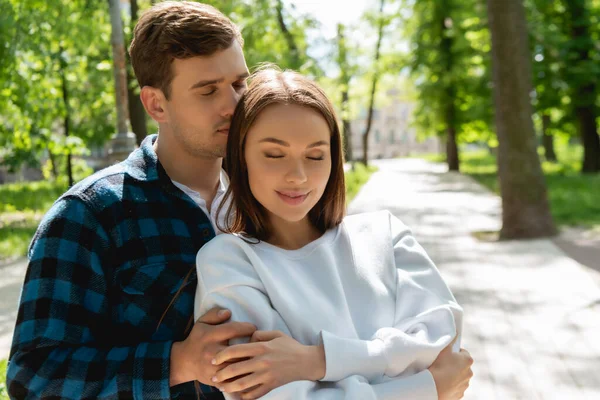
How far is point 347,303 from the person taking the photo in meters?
1.90

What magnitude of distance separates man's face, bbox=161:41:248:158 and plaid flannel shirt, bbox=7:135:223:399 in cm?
16

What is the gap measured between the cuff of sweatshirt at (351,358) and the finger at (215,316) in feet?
0.75

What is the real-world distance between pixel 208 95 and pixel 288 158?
0.41 meters

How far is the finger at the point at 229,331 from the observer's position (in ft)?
5.57

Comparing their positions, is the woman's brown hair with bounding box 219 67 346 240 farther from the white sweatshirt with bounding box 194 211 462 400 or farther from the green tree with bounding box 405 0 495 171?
the green tree with bounding box 405 0 495 171

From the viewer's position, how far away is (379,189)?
22531mm

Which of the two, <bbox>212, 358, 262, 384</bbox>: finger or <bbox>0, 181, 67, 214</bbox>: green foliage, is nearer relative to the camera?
<bbox>212, 358, 262, 384</bbox>: finger

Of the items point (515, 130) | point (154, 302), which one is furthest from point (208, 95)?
point (515, 130)

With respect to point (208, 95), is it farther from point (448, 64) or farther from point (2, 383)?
point (448, 64)

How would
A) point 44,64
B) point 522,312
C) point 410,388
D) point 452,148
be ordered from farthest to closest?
point 452,148, point 44,64, point 522,312, point 410,388

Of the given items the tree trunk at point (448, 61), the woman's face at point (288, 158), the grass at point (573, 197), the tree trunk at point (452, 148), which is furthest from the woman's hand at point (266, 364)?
the tree trunk at point (452, 148)

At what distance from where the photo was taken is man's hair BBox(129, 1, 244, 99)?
2.13 metres

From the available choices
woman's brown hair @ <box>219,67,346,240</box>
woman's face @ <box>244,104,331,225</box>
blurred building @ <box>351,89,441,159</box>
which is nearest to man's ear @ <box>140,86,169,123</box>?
woman's brown hair @ <box>219,67,346,240</box>

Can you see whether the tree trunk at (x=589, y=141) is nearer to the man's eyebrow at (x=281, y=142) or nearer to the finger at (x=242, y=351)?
the man's eyebrow at (x=281, y=142)
